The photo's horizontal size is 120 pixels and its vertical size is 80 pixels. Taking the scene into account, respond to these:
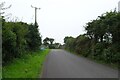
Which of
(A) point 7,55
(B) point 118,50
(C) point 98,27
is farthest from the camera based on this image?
(C) point 98,27

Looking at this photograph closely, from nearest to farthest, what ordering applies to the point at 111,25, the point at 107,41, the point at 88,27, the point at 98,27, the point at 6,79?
1. the point at 6,79
2. the point at 111,25
3. the point at 107,41
4. the point at 98,27
5. the point at 88,27

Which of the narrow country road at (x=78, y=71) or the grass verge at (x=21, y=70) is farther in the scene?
the narrow country road at (x=78, y=71)

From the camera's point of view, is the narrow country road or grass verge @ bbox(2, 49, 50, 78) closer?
grass verge @ bbox(2, 49, 50, 78)

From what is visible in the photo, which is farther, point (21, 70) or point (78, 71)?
point (78, 71)

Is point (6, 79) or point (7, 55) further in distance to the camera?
point (7, 55)

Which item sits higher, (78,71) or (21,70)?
(21,70)

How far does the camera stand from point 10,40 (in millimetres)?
20156

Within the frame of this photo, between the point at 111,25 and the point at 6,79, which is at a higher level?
the point at 111,25

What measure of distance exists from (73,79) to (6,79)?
11.4ft

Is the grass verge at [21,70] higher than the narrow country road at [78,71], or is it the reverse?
the grass verge at [21,70]

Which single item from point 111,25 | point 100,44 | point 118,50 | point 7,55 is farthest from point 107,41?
point 7,55

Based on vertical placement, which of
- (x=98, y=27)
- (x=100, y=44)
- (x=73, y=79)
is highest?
(x=98, y=27)

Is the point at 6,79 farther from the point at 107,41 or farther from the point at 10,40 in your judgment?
the point at 107,41

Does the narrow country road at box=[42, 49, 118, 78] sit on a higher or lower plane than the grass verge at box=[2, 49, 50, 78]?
lower
